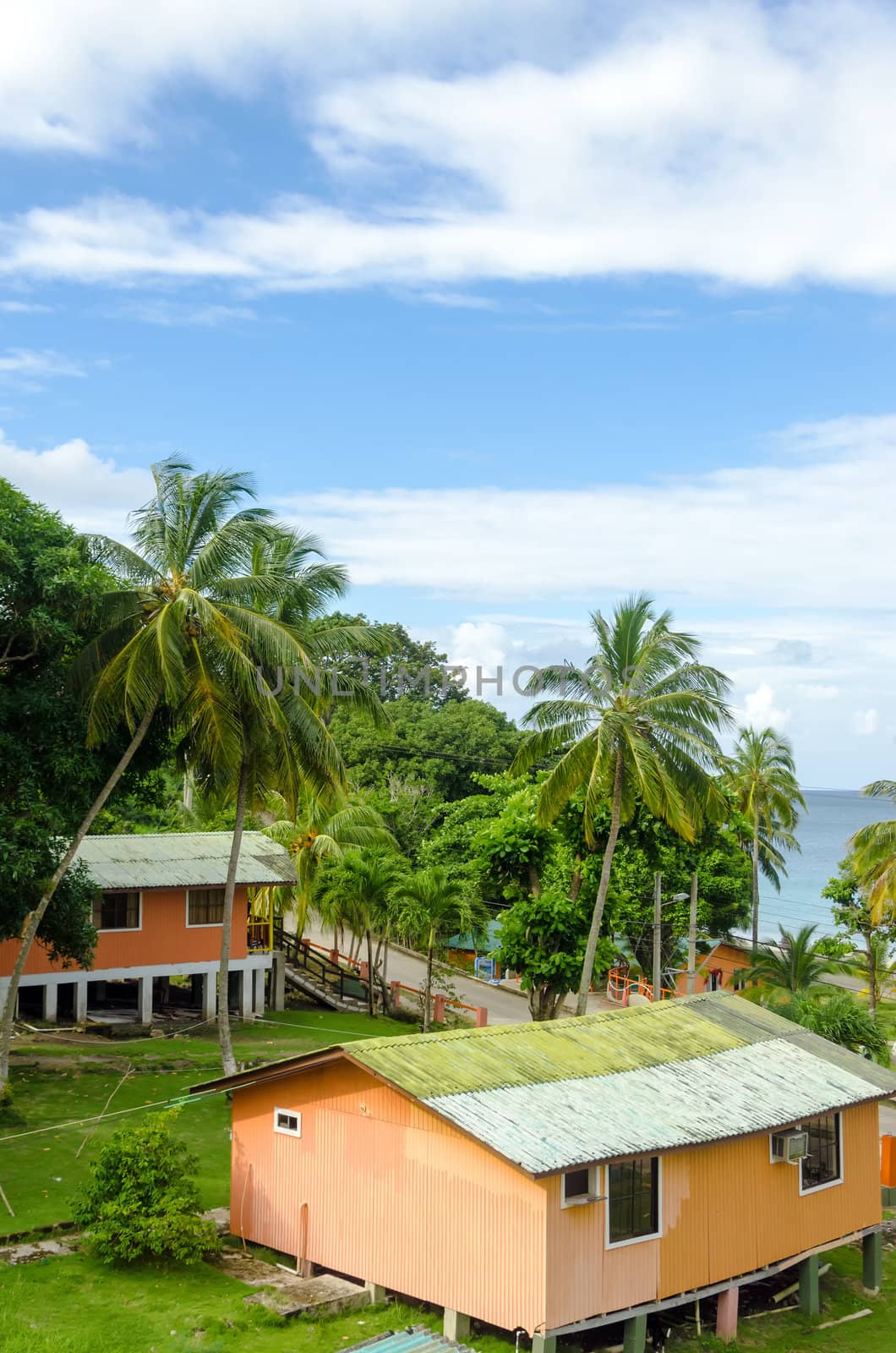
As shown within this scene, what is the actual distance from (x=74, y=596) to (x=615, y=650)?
12.7 meters

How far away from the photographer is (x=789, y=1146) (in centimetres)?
1781

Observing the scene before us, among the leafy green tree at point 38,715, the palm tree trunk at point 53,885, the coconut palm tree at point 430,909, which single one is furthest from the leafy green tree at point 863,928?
the leafy green tree at point 38,715

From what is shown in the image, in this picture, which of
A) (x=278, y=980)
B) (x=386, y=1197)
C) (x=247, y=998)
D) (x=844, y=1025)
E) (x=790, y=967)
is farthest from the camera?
(x=278, y=980)

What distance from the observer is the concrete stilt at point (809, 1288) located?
1877 centimetres

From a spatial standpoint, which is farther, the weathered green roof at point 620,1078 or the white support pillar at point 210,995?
the white support pillar at point 210,995

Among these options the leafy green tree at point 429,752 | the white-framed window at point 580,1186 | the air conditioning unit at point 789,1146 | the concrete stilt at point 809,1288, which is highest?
the leafy green tree at point 429,752

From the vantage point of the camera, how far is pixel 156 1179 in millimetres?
16719

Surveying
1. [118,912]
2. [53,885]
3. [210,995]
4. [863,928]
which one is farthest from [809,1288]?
[863,928]

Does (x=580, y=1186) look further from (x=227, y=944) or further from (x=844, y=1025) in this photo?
(x=227, y=944)

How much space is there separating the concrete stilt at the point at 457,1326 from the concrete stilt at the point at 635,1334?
2.07 meters

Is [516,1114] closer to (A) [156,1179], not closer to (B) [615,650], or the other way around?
(A) [156,1179]

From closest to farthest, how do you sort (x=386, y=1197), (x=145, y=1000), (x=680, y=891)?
1. (x=386, y=1197)
2. (x=145, y=1000)
3. (x=680, y=891)

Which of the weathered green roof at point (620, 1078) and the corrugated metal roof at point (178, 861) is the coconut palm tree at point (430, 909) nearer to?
the corrugated metal roof at point (178, 861)

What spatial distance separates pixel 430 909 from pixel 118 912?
8473mm
